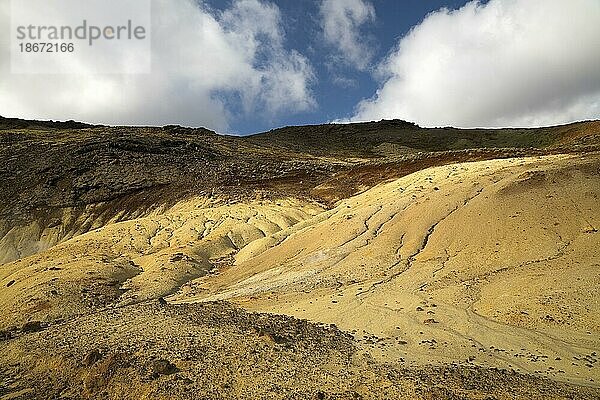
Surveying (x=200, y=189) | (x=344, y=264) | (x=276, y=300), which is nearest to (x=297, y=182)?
(x=200, y=189)

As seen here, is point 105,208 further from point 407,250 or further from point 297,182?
point 407,250

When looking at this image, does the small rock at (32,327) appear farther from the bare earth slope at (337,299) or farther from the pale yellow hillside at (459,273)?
the pale yellow hillside at (459,273)

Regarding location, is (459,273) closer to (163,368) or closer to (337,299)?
(337,299)

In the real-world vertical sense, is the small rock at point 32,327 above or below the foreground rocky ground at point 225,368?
below

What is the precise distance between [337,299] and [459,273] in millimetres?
2376

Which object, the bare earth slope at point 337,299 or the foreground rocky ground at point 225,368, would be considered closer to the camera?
the foreground rocky ground at point 225,368

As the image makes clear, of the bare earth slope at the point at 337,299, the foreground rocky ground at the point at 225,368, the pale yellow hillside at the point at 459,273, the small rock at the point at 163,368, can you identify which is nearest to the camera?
the foreground rocky ground at the point at 225,368

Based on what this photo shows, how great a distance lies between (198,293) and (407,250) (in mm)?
4773

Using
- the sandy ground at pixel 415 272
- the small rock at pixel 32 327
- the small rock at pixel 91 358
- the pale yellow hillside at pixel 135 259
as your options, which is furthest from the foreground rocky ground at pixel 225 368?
the pale yellow hillside at pixel 135 259

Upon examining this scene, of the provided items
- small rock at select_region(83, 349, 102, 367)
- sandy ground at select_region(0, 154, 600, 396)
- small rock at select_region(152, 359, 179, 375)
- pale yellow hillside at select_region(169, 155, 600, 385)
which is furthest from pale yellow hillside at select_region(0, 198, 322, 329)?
small rock at select_region(152, 359, 179, 375)

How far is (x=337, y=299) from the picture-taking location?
25.7ft

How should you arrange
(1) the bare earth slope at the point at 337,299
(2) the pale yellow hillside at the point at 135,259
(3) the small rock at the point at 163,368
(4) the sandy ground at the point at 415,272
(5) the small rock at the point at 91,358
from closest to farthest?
(1) the bare earth slope at the point at 337,299
(3) the small rock at the point at 163,368
(5) the small rock at the point at 91,358
(4) the sandy ground at the point at 415,272
(2) the pale yellow hillside at the point at 135,259

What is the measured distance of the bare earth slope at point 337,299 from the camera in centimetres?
501

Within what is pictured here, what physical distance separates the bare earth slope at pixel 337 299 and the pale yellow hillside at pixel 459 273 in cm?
4
